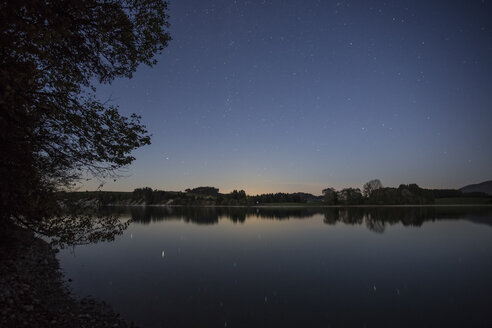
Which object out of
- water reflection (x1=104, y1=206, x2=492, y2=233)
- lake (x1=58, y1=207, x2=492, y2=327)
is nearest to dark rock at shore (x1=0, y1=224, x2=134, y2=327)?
lake (x1=58, y1=207, x2=492, y2=327)

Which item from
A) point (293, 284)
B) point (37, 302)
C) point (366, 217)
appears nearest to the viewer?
point (37, 302)

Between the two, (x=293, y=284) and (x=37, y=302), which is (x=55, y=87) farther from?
(x=293, y=284)

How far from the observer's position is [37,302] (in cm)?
1066

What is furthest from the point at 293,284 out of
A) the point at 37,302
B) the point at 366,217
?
the point at 366,217

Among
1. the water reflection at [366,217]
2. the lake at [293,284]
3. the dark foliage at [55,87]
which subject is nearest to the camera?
the dark foliage at [55,87]

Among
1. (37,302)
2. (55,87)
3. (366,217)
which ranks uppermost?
(55,87)

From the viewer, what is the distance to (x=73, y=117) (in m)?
7.34

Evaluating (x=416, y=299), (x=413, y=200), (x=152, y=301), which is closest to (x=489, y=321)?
(x=416, y=299)

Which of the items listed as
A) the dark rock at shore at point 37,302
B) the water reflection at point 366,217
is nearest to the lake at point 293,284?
the dark rock at shore at point 37,302

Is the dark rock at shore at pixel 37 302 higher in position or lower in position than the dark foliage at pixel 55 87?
lower

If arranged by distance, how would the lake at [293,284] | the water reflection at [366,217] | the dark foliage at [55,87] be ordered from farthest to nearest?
the water reflection at [366,217] → the lake at [293,284] → the dark foliage at [55,87]

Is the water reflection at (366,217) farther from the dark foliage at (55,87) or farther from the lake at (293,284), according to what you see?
Result: the dark foliage at (55,87)

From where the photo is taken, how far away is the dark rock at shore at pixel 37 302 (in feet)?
29.1

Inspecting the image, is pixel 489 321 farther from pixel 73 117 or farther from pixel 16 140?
pixel 16 140
